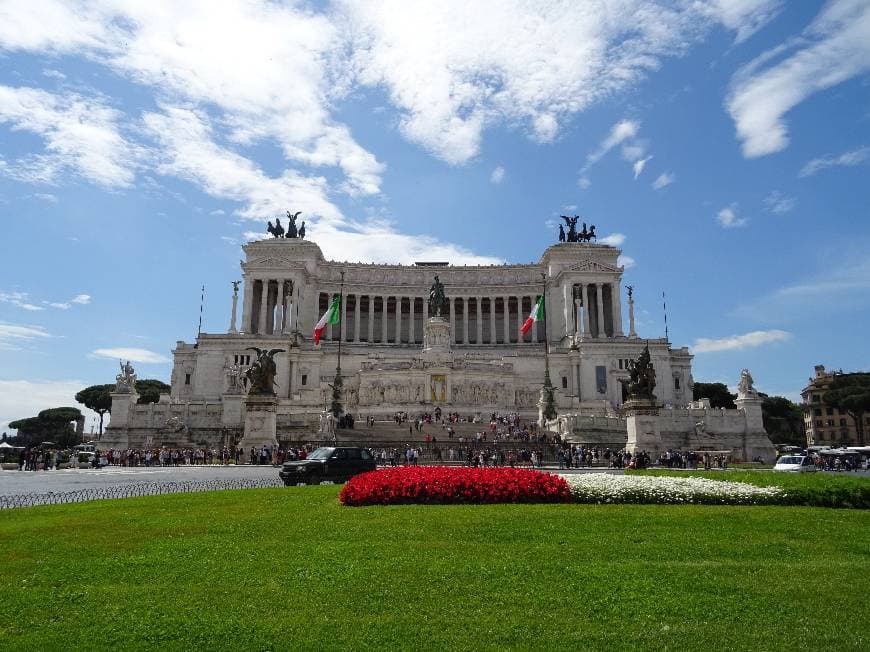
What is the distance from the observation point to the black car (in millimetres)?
25000

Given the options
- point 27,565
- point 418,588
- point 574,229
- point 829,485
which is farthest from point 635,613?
point 574,229

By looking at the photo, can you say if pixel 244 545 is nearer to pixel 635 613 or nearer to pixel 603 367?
pixel 635 613

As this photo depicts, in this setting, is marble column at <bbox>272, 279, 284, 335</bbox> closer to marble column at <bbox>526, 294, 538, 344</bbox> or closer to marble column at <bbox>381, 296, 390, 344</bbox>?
marble column at <bbox>381, 296, 390, 344</bbox>

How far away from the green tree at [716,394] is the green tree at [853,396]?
14651mm

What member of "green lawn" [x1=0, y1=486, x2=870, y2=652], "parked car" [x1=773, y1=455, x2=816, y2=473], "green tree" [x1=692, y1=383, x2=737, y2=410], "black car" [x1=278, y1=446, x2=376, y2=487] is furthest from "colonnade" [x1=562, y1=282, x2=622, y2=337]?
"green lawn" [x1=0, y1=486, x2=870, y2=652]

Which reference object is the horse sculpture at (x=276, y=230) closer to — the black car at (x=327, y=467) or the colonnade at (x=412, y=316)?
the colonnade at (x=412, y=316)

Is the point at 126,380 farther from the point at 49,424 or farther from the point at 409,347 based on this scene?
the point at 49,424

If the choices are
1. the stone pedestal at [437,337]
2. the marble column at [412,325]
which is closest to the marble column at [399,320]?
→ the marble column at [412,325]

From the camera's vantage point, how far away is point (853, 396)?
9719 centimetres

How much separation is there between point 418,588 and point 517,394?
67.9 metres

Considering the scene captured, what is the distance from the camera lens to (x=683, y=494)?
1702cm

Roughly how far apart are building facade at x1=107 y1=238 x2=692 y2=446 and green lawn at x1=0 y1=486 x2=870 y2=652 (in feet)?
129

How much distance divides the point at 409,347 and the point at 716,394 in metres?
53.1

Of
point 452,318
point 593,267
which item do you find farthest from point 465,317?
point 593,267
